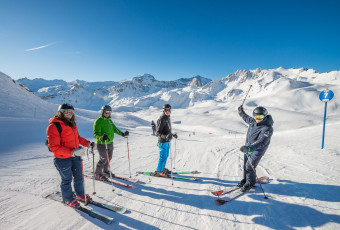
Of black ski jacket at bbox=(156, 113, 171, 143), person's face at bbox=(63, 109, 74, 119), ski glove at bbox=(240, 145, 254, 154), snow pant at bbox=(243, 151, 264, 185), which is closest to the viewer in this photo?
person's face at bbox=(63, 109, 74, 119)

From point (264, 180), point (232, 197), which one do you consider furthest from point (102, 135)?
point (264, 180)

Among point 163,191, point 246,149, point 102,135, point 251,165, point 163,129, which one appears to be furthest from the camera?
point 163,129

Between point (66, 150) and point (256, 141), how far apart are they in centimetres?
486

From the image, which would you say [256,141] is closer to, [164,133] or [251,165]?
[251,165]

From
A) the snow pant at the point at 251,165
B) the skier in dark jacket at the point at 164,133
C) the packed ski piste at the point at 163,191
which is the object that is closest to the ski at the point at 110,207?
the packed ski piste at the point at 163,191

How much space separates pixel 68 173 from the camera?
3717 mm

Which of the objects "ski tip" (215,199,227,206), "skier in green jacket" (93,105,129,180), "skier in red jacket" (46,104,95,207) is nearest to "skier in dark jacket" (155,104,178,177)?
"skier in green jacket" (93,105,129,180)

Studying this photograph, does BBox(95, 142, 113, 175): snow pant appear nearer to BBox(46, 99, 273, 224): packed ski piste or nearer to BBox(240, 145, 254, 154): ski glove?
BBox(46, 99, 273, 224): packed ski piste

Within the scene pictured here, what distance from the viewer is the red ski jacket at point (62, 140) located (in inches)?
132

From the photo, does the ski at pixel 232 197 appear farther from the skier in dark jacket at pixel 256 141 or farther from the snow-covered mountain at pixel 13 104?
the snow-covered mountain at pixel 13 104

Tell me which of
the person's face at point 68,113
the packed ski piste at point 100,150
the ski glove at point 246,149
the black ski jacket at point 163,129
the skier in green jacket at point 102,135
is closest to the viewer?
the packed ski piste at point 100,150

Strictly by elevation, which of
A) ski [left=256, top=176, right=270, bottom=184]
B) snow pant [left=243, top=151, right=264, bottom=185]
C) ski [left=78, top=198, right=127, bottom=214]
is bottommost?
ski [left=256, top=176, right=270, bottom=184]

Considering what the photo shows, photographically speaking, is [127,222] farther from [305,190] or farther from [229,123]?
[229,123]

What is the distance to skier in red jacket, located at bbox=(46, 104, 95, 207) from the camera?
340cm
